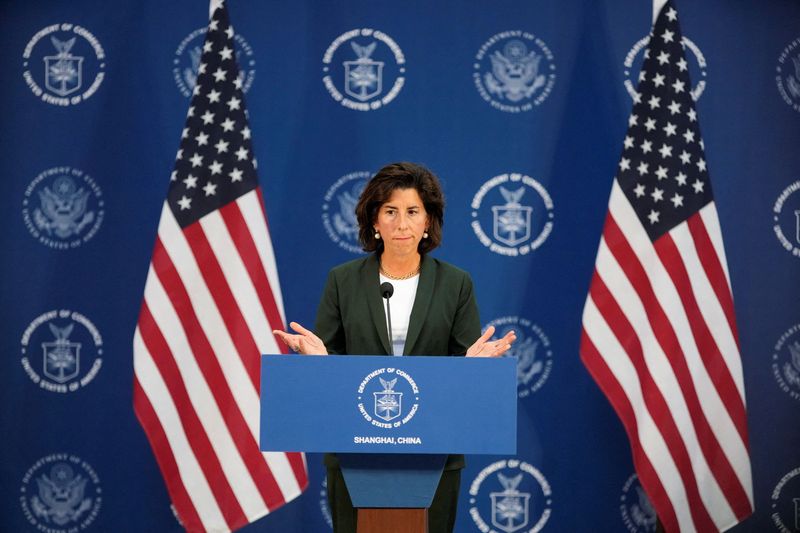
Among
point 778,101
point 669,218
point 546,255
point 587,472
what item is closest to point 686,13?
point 778,101

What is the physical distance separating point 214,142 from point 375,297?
6.53 feet

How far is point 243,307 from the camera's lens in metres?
4.73

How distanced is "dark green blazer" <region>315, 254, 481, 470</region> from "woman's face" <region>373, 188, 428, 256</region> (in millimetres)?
115

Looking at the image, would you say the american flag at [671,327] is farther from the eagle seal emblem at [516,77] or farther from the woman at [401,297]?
the woman at [401,297]

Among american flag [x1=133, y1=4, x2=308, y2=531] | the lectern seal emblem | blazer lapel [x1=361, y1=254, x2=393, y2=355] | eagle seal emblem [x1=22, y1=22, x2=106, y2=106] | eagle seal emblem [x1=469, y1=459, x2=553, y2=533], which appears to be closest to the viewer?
the lectern seal emblem

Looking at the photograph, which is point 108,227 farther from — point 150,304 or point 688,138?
point 688,138

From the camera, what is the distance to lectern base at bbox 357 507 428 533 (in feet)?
9.05

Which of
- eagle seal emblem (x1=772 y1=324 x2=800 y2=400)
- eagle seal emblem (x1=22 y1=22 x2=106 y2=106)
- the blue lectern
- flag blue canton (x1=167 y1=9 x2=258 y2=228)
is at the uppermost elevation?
eagle seal emblem (x1=22 y1=22 x2=106 y2=106)

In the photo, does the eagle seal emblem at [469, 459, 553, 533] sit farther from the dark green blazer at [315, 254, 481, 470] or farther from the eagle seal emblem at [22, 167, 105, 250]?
the eagle seal emblem at [22, 167, 105, 250]

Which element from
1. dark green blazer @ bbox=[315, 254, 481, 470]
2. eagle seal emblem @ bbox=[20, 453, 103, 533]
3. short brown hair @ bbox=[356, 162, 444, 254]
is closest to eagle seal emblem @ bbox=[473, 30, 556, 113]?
short brown hair @ bbox=[356, 162, 444, 254]

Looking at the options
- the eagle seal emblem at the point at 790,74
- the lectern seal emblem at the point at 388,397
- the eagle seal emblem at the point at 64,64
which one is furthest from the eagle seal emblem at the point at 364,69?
the lectern seal emblem at the point at 388,397

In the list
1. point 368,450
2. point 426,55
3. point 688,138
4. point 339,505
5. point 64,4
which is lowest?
point 339,505

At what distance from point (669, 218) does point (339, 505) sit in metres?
2.51

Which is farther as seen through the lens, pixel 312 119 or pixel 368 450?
pixel 312 119
